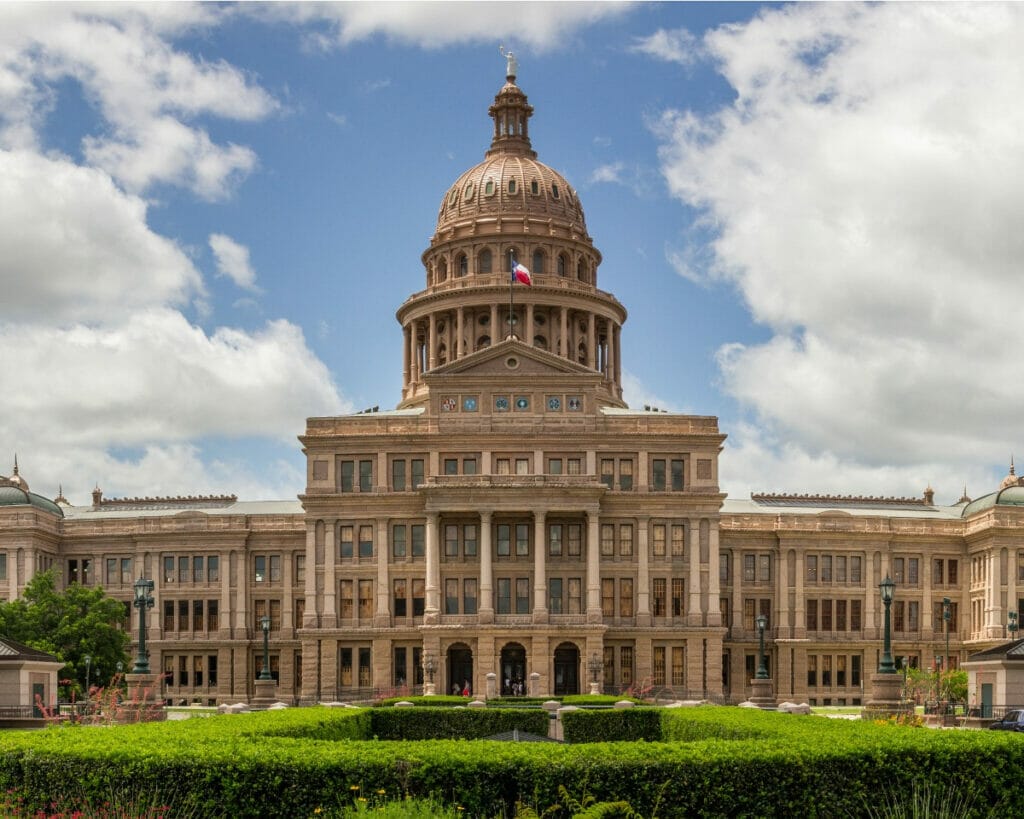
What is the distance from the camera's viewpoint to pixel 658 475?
320ft

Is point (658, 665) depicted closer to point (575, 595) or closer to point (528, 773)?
point (575, 595)

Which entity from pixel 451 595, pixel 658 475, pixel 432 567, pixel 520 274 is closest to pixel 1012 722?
pixel 658 475

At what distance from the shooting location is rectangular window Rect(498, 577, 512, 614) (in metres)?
95.2

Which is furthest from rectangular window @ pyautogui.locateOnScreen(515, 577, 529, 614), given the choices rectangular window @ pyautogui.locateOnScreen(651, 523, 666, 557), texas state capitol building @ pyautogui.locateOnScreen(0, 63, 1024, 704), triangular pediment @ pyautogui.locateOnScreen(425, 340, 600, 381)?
triangular pediment @ pyautogui.locateOnScreen(425, 340, 600, 381)

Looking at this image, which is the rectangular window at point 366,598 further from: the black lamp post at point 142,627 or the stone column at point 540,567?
the black lamp post at point 142,627

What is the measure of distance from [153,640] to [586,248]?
49.1 meters

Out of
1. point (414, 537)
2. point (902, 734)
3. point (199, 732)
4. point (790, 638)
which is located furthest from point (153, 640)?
point (902, 734)

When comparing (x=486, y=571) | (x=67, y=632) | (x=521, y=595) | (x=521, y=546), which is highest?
(x=521, y=546)

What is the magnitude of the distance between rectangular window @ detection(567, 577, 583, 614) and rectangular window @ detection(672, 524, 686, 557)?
687cm

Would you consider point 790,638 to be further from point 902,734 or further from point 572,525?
point 902,734

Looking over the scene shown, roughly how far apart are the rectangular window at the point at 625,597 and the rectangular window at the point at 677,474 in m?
7.10

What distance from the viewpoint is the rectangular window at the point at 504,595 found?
95.2m

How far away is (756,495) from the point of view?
382 ft

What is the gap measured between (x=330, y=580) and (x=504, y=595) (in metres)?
11.9
